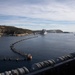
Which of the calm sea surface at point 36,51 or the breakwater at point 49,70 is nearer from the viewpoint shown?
the breakwater at point 49,70

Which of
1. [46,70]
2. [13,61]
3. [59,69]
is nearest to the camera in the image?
[46,70]

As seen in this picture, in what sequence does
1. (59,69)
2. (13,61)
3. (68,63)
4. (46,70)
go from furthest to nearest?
(13,61), (68,63), (59,69), (46,70)

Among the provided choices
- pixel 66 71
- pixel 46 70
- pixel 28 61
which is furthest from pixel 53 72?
pixel 28 61

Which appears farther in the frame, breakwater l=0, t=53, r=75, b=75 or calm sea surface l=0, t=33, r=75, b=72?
calm sea surface l=0, t=33, r=75, b=72

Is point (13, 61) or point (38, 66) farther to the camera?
point (13, 61)

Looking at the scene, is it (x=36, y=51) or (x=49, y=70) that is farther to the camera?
(x=36, y=51)

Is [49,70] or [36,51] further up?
[49,70]

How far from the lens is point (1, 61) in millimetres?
44031

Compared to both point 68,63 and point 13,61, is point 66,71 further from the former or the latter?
point 13,61

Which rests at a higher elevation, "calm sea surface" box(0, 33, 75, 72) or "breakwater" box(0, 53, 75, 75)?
"breakwater" box(0, 53, 75, 75)

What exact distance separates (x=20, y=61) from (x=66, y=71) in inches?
880

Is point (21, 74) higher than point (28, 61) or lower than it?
higher

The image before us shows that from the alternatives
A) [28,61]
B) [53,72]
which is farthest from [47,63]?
[28,61]

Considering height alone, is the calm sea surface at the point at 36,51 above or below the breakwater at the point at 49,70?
below
